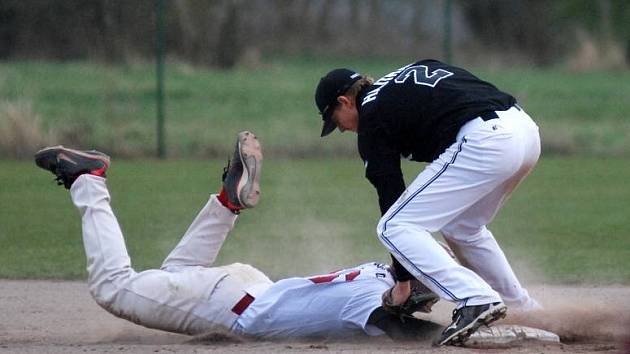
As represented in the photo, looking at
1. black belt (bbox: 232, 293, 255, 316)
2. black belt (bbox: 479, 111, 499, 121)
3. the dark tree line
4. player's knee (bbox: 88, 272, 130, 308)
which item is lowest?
the dark tree line

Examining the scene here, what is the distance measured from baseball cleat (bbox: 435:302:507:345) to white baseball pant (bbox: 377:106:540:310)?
1.4 inches

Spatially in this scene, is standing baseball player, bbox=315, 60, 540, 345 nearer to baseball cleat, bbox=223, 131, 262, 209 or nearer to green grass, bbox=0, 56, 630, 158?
baseball cleat, bbox=223, 131, 262, 209

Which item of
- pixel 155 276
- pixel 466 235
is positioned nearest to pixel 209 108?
pixel 466 235

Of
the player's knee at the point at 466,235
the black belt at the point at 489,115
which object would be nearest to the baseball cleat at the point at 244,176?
the player's knee at the point at 466,235

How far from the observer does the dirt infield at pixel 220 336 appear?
19.2 ft

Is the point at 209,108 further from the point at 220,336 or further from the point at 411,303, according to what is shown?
the point at 411,303

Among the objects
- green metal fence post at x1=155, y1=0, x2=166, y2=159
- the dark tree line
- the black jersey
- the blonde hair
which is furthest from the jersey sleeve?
the dark tree line

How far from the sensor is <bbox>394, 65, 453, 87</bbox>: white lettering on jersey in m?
6.02

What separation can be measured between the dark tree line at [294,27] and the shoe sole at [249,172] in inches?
423

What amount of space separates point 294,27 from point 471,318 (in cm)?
1770

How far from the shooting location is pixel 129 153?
16781mm

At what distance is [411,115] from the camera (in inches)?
232

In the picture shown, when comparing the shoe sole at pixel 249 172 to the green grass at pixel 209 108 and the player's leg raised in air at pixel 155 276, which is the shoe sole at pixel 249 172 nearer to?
the player's leg raised in air at pixel 155 276

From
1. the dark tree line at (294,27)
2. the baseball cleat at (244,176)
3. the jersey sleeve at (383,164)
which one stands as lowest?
the dark tree line at (294,27)
